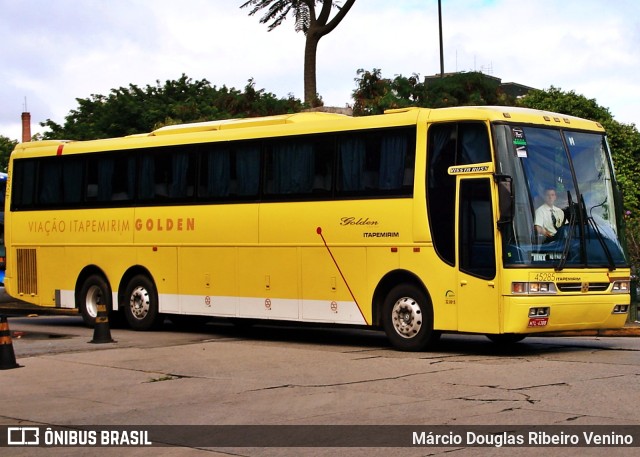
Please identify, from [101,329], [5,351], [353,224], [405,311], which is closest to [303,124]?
[353,224]

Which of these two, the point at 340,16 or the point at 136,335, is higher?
the point at 340,16

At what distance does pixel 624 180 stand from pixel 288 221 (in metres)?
34.3

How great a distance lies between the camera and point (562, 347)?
18.2 meters

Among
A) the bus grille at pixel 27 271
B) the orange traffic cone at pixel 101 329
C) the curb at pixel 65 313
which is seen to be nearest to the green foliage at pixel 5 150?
the curb at pixel 65 313

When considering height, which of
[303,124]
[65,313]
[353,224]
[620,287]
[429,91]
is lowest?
[65,313]

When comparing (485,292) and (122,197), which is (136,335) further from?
(485,292)

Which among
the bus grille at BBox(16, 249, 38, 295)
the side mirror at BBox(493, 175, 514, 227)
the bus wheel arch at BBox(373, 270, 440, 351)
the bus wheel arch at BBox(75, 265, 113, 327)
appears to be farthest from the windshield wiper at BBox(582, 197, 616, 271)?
the bus grille at BBox(16, 249, 38, 295)

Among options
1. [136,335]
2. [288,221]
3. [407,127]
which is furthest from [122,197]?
[407,127]

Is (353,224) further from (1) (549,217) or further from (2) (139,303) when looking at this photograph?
(2) (139,303)

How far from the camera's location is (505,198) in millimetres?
16078

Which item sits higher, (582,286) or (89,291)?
(582,286)

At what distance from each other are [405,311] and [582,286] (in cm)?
264

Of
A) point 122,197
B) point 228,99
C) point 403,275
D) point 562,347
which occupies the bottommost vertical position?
point 562,347

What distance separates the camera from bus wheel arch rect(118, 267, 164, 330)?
72.8 feet
